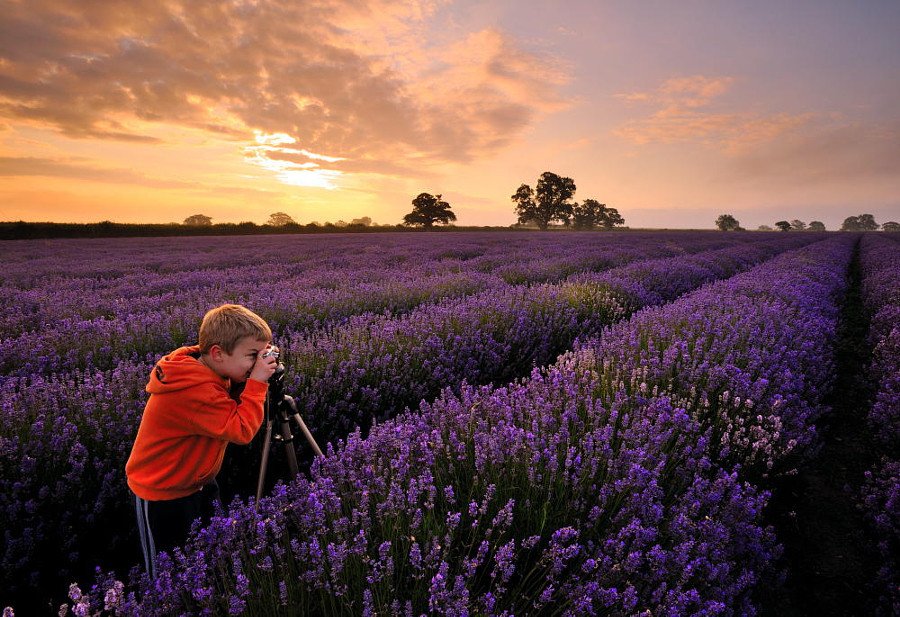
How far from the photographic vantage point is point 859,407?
4.22m

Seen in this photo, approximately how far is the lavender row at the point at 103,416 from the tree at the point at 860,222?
183471 mm

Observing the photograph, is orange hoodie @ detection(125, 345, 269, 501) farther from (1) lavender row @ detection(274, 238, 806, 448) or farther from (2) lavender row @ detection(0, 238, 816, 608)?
(1) lavender row @ detection(274, 238, 806, 448)

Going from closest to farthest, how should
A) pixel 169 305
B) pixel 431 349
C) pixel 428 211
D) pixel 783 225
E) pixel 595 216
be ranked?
pixel 431 349 < pixel 169 305 < pixel 428 211 < pixel 595 216 < pixel 783 225

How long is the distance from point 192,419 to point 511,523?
52.8 inches

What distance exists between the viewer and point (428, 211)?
63.7 m

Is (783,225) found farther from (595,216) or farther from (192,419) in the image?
(192,419)

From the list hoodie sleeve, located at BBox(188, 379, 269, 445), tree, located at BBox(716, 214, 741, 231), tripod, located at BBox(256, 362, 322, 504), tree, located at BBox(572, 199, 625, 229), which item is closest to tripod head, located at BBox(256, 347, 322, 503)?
tripod, located at BBox(256, 362, 322, 504)

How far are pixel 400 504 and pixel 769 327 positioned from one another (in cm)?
391

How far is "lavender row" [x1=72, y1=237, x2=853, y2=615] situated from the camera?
Result: 1326 millimetres

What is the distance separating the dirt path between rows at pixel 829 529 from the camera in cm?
214

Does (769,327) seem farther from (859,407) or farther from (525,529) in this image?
(525,529)

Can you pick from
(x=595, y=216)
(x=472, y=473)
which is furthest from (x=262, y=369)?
(x=595, y=216)

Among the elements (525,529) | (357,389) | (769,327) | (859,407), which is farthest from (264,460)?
(859,407)

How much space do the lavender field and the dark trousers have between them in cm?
11
